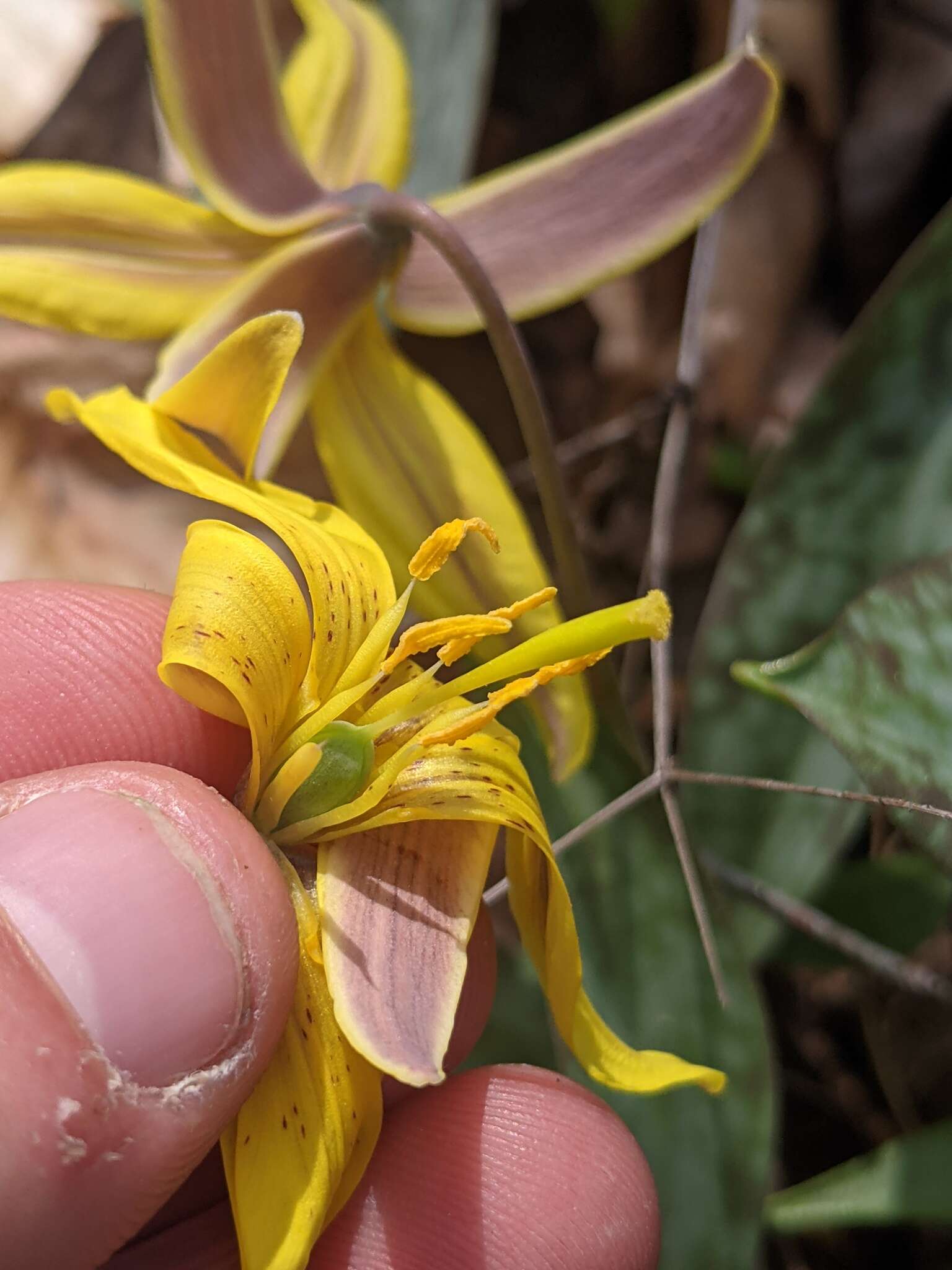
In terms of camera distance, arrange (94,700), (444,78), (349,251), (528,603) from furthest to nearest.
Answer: (444,78) < (349,251) < (94,700) < (528,603)

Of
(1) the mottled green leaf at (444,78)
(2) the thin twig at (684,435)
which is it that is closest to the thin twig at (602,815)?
(2) the thin twig at (684,435)

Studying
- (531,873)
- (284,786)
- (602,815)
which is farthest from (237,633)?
(602,815)

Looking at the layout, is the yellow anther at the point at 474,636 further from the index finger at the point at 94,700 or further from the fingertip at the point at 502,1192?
the fingertip at the point at 502,1192

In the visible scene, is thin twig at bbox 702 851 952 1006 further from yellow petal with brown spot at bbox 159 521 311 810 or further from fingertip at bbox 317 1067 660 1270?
yellow petal with brown spot at bbox 159 521 311 810

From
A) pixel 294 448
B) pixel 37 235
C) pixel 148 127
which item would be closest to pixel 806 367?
pixel 294 448

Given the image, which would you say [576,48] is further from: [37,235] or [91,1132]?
[91,1132]

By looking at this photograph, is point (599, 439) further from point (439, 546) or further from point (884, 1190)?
point (884, 1190)

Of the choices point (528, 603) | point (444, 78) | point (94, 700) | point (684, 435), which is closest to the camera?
point (528, 603)

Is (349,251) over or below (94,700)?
over

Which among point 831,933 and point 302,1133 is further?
point 831,933
